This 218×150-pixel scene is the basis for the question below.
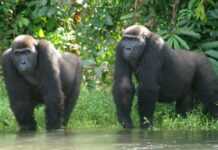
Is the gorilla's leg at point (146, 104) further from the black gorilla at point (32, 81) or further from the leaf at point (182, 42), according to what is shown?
the leaf at point (182, 42)

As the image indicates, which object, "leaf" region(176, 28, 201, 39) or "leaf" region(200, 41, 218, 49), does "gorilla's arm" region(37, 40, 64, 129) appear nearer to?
"leaf" region(176, 28, 201, 39)

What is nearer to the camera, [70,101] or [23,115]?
[23,115]

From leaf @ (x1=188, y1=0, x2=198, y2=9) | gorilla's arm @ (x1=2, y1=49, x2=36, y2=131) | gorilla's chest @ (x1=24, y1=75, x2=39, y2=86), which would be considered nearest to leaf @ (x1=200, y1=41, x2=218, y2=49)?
leaf @ (x1=188, y1=0, x2=198, y2=9)

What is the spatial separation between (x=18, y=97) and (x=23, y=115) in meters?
0.26

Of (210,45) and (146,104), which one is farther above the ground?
(210,45)

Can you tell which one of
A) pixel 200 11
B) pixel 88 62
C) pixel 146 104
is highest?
pixel 200 11

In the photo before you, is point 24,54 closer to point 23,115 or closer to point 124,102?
point 23,115

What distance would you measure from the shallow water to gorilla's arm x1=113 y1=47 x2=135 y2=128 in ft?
2.47

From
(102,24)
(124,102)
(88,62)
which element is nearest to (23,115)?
(124,102)

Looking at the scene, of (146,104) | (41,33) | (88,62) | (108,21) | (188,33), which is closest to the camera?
(146,104)

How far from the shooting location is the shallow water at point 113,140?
24.7 feet

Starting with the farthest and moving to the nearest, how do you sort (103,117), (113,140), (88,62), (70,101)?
1. (88,62)
2. (103,117)
3. (70,101)
4. (113,140)

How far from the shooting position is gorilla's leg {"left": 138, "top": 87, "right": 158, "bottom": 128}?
10.3 metres

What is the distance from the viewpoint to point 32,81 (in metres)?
10.3
